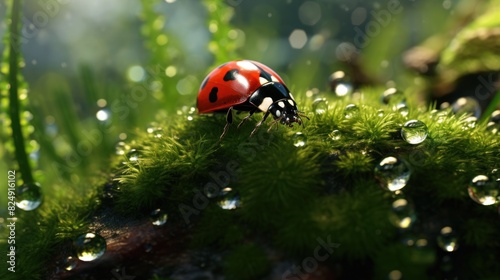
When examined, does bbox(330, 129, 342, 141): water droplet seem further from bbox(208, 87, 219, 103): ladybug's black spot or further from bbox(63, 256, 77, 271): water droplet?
bbox(63, 256, 77, 271): water droplet

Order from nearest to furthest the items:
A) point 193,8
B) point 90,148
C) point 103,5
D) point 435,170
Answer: point 435,170 < point 90,148 < point 103,5 < point 193,8

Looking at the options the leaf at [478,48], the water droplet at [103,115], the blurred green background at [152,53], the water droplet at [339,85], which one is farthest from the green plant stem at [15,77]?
the leaf at [478,48]

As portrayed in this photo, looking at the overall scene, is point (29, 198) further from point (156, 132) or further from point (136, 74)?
point (136, 74)

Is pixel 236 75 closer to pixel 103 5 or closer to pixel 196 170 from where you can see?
pixel 196 170

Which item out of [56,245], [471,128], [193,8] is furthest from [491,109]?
[193,8]

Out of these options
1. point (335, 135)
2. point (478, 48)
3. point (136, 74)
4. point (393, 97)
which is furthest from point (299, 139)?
point (136, 74)

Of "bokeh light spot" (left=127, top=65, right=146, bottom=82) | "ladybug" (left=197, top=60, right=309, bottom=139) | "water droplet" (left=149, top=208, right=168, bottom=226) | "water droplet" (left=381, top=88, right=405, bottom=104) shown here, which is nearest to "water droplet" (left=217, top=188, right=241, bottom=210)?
"water droplet" (left=149, top=208, right=168, bottom=226)

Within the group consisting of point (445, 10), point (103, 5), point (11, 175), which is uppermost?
point (103, 5)

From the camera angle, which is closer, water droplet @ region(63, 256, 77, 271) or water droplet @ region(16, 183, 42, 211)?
water droplet @ region(63, 256, 77, 271)
